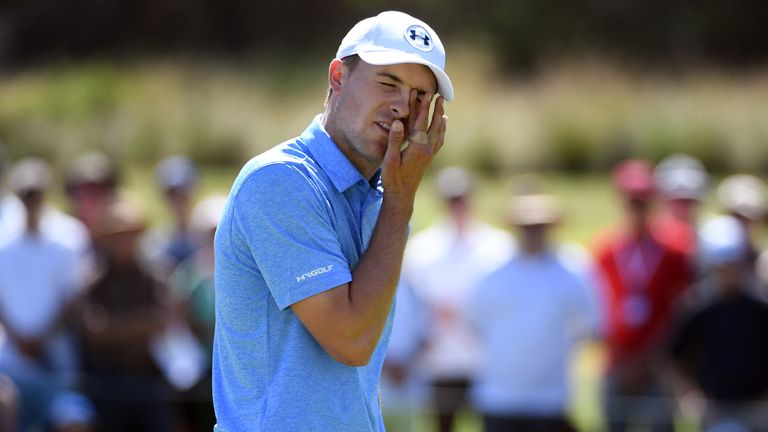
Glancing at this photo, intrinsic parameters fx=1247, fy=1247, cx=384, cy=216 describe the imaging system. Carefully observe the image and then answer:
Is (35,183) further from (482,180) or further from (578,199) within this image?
(482,180)

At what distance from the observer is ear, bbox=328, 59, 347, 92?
3307mm

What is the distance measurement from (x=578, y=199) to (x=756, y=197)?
850cm

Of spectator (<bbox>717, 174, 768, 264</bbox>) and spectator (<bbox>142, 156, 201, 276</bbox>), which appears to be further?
spectator (<bbox>142, 156, 201, 276</bbox>)

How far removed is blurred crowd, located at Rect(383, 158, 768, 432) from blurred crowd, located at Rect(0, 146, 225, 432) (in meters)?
1.37

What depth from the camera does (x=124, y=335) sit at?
8.23 meters

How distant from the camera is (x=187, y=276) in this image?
28.1ft

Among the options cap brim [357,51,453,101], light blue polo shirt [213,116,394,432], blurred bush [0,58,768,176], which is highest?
cap brim [357,51,453,101]

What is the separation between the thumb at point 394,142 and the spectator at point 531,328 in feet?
16.0

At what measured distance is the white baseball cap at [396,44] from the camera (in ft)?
10.4

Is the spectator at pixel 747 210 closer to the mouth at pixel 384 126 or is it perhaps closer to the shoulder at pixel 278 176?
the mouth at pixel 384 126

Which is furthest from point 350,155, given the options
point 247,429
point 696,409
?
point 696,409

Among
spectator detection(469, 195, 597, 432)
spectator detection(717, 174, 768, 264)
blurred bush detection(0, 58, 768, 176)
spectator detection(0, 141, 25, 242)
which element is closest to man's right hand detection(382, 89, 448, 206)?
spectator detection(469, 195, 597, 432)

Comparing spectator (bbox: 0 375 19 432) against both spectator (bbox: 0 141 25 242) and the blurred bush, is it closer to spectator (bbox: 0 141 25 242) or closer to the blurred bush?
spectator (bbox: 0 141 25 242)

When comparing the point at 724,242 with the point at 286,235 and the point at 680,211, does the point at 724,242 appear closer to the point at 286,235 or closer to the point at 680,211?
the point at 680,211
